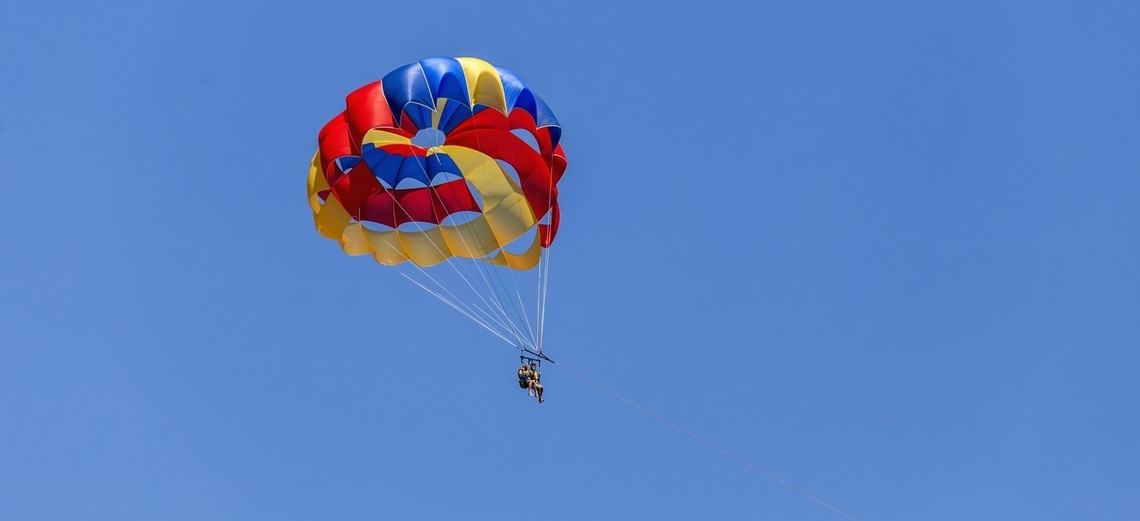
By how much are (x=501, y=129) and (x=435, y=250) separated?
110 inches

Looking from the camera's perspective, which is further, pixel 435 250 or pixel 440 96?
pixel 435 250

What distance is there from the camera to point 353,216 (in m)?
33.1

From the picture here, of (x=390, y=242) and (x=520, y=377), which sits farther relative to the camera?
(x=390, y=242)

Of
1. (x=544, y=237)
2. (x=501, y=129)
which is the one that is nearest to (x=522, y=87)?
(x=501, y=129)

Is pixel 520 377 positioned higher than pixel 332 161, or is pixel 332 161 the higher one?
pixel 332 161

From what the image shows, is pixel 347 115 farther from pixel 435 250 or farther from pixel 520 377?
pixel 520 377

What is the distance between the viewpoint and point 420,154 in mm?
32625

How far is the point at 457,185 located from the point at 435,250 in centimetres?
126

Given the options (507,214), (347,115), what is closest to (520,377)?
Answer: (507,214)

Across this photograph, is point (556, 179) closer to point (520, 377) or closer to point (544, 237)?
point (544, 237)

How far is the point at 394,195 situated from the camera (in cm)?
3350

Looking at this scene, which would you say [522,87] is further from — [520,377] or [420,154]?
[520,377]

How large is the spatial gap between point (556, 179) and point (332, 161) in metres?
3.90

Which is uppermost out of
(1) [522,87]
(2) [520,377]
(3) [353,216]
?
(1) [522,87]
